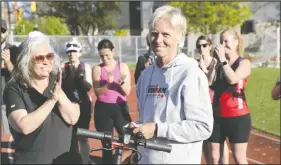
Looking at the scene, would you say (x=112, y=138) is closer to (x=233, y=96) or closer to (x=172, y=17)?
(x=172, y=17)

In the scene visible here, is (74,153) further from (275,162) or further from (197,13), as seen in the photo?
(197,13)

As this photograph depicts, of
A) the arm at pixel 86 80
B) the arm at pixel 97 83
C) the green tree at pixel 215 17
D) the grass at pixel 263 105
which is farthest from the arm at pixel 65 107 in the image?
the green tree at pixel 215 17

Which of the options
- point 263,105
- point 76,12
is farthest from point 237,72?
point 263,105

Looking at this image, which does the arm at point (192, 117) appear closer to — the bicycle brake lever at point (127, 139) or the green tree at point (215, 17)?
the bicycle brake lever at point (127, 139)

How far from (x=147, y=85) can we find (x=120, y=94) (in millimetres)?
1814

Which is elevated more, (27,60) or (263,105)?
(27,60)

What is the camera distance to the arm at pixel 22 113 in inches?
87.8

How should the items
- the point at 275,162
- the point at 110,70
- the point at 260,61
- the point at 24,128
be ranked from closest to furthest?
1. the point at 24,128
2. the point at 110,70
3. the point at 275,162
4. the point at 260,61

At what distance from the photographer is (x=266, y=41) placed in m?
25.2

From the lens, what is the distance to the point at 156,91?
1863 millimetres

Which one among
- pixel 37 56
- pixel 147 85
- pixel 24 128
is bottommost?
pixel 24 128

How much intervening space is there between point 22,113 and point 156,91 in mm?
797

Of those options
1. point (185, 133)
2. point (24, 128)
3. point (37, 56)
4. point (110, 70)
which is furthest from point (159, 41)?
point (110, 70)

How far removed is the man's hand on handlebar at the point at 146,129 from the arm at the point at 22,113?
71 cm
